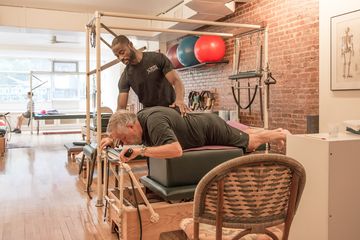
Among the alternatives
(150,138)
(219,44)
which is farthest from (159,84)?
(219,44)

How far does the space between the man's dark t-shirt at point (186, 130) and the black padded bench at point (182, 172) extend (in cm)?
17

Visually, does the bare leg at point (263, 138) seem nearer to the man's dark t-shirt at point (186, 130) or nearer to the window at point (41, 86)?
the man's dark t-shirt at point (186, 130)

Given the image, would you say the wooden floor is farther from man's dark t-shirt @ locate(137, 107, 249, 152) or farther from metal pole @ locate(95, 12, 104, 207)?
man's dark t-shirt @ locate(137, 107, 249, 152)

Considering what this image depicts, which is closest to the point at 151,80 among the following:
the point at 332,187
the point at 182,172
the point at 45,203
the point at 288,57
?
the point at 182,172

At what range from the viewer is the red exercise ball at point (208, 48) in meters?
5.47

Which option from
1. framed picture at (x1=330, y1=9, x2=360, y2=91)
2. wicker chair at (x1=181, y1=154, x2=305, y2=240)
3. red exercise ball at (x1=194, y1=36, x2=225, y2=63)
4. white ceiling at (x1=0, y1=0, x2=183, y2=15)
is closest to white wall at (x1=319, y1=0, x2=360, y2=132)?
framed picture at (x1=330, y1=9, x2=360, y2=91)

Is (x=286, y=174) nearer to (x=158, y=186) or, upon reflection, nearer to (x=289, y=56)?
(x=158, y=186)

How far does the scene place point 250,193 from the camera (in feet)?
4.35

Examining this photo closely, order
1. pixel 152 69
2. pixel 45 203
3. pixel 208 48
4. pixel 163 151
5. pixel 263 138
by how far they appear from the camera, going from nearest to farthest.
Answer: pixel 163 151, pixel 263 138, pixel 152 69, pixel 45 203, pixel 208 48

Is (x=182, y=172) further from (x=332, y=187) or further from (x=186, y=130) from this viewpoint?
(x=332, y=187)

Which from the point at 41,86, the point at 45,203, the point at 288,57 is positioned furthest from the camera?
the point at 41,86

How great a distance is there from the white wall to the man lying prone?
0.77 metres

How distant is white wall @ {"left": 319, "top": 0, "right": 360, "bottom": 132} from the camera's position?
349 centimetres

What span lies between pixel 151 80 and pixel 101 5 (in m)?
3.63
